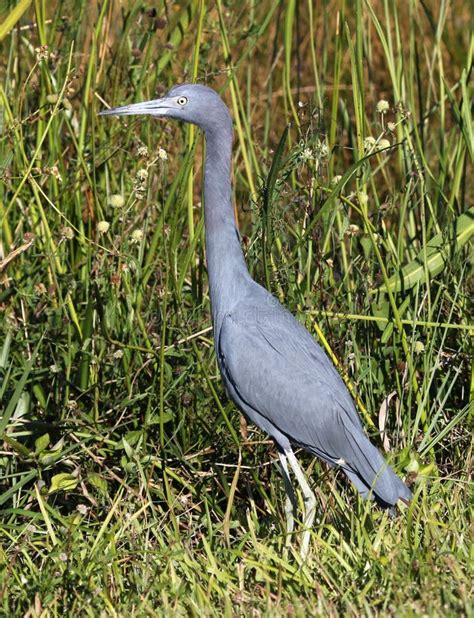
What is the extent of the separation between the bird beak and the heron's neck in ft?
0.75

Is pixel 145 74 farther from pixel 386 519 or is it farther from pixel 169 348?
pixel 386 519

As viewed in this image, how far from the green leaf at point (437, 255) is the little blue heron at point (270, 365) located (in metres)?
0.52

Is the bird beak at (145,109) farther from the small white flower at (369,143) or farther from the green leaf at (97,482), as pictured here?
the green leaf at (97,482)

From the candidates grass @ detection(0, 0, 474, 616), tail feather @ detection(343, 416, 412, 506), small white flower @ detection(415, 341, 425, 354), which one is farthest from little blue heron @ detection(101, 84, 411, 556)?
small white flower @ detection(415, 341, 425, 354)

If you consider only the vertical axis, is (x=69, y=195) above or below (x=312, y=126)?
below

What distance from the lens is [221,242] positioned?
3.30m

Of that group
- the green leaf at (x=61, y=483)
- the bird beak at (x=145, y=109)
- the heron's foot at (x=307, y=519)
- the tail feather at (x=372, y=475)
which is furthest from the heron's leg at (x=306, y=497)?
the bird beak at (x=145, y=109)

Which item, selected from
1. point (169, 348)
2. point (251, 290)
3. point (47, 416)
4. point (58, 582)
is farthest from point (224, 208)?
point (58, 582)

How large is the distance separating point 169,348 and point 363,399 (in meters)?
0.73

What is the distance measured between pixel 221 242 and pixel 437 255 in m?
0.83

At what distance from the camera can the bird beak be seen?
3.16 metres

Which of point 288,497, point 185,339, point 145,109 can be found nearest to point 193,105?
point 145,109

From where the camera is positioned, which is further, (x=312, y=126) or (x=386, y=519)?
(x=312, y=126)

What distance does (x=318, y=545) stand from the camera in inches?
116
